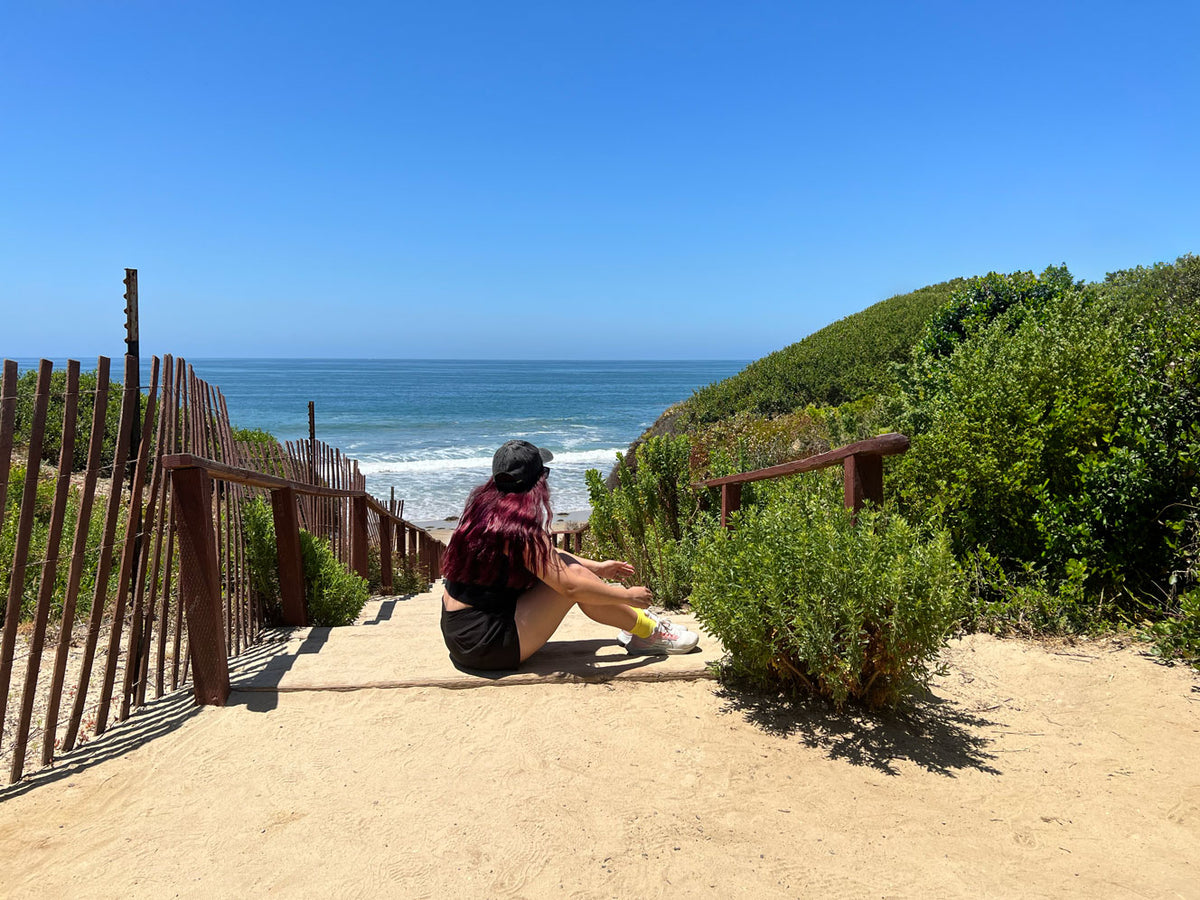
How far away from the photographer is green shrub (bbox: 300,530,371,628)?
489 centimetres

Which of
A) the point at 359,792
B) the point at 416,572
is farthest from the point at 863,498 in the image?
the point at 416,572

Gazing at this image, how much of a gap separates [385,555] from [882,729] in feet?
19.7

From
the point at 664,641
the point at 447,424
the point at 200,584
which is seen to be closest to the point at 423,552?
the point at 664,641

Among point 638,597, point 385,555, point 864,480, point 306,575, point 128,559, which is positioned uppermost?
point 864,480

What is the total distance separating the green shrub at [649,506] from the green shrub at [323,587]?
2.53 m

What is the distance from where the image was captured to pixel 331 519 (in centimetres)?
858

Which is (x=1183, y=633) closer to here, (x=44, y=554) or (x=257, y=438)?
(x=44, y=554)

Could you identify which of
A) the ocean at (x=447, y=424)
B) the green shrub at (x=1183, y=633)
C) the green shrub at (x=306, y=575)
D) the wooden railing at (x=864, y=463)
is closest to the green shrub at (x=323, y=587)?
the green shrub at (x=306, y=575)

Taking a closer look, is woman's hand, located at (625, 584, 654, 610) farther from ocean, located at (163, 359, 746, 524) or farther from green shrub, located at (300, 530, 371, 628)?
ocean, located at (163, 359, 746, 524)

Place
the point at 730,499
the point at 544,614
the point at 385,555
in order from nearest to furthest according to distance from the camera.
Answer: the point at 544,614, the point at 730,499, the point at 385,555

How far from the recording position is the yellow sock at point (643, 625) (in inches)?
147

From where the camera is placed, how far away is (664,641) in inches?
151

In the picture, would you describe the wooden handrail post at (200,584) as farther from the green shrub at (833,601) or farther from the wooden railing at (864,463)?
the wooden railing at (864,463)

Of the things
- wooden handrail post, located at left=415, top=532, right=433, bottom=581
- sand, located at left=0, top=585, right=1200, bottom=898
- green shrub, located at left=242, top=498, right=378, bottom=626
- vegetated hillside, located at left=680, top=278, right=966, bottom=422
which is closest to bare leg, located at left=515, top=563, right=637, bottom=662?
sand, located at left=0, top=585, right=1200, bottom=898
